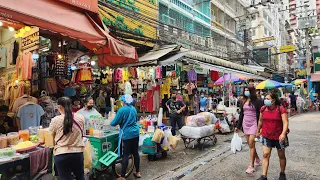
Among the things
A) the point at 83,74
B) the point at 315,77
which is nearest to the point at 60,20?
the point at 83,74

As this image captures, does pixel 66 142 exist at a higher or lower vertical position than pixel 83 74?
lower

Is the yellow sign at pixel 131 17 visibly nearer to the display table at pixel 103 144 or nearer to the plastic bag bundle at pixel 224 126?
the plastic bag bundle at pixel 224 126

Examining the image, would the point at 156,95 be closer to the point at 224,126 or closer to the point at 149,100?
the point at 149,100

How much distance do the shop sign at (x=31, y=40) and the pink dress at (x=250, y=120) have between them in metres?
5.74

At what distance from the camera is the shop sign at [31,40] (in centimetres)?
649

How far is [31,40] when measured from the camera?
6652 millimetres

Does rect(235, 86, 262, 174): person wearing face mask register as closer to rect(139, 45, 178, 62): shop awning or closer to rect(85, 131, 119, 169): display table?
rect(85, 131, 119, 169): display table

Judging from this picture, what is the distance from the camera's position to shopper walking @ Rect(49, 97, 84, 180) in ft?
11.5

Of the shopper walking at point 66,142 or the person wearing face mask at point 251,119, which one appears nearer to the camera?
the shopper walking at point 66,142

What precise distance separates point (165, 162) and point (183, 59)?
4.43 metres

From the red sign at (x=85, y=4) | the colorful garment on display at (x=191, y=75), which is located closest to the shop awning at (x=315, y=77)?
the colorful garment on display at (x=191, y=75)

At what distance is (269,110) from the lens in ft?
15.3

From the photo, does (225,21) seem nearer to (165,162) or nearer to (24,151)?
(165,162)

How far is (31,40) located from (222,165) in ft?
20.3
